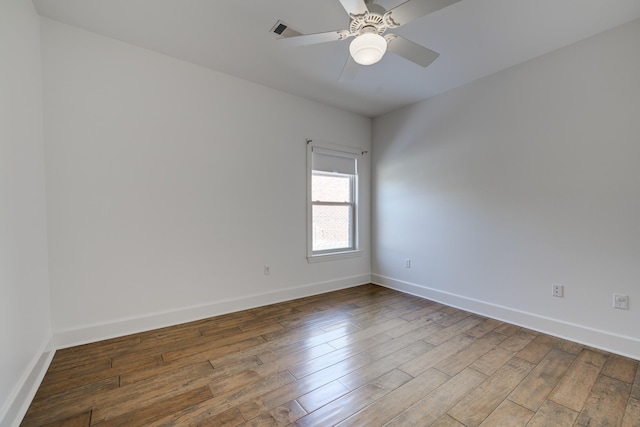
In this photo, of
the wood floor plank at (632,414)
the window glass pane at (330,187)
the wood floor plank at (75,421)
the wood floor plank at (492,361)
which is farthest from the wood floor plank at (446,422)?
the window glass pane at (330,187)

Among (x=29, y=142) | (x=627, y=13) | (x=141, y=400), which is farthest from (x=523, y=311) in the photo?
(x=29, y=142)

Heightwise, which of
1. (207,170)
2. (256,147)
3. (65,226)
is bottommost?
(65,226)

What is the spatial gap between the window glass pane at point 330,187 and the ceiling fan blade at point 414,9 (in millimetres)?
2366

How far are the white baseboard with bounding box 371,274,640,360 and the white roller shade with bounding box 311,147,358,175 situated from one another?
1926 millimetres

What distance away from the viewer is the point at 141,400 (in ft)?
5.42

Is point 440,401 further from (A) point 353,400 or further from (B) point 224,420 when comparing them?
(B) point 224,420

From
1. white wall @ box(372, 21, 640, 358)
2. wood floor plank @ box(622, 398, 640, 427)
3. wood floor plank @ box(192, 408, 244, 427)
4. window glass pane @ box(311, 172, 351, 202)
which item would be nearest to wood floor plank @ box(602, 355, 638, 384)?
white wall @ box(372, 21, 640, 358)

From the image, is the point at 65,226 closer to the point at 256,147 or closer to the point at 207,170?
the point at 207,170

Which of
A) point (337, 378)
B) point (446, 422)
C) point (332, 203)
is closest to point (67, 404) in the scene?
point (337, 378)

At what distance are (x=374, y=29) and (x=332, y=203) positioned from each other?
2.54 meters

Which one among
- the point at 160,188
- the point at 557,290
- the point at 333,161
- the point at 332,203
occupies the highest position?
the point at 333,161

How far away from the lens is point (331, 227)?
13.4 feet

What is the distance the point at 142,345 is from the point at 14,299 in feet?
3.28

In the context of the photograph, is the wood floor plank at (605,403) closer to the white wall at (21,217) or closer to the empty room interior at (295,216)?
the empty room interior at (295,216)
